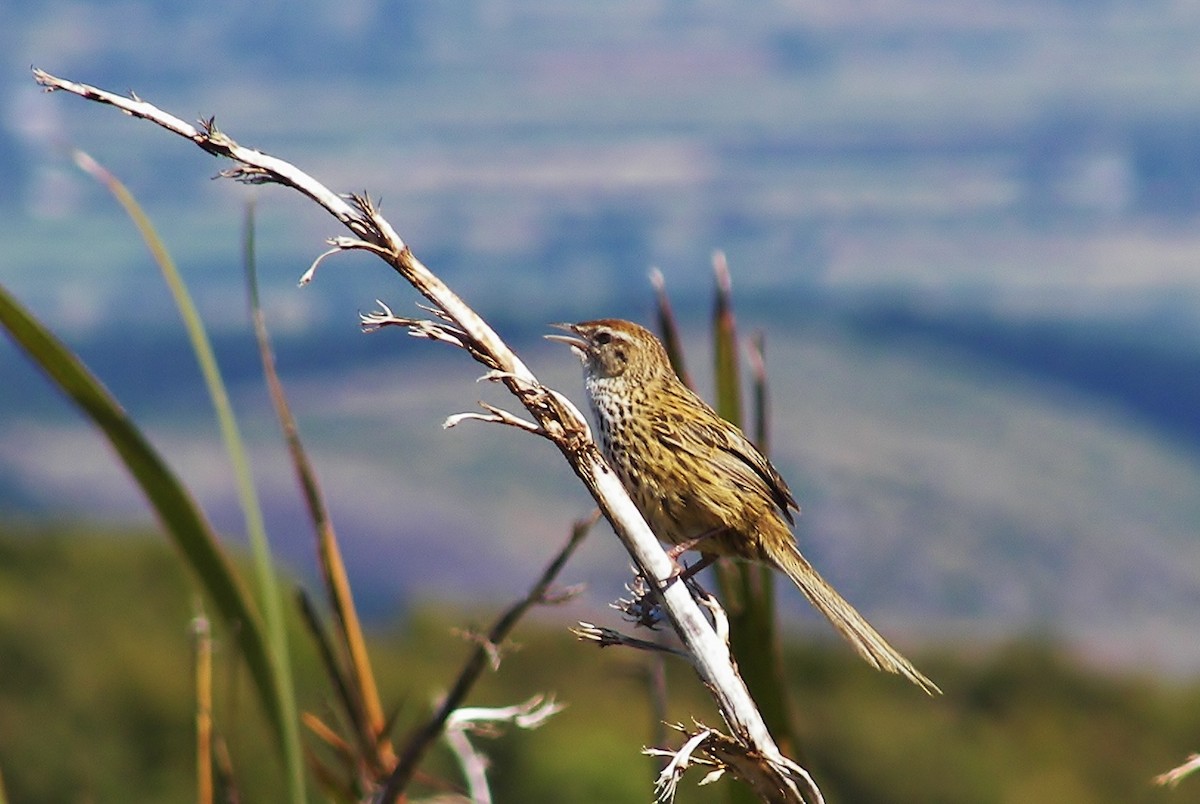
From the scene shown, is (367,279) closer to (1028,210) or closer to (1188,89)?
(1028,210)

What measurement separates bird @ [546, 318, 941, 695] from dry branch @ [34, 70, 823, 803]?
1.19 m

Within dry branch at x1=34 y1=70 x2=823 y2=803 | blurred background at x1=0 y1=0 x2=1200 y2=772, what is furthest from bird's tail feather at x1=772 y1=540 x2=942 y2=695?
blurred background at x1=0 y1=0 x2=1200 y2=772

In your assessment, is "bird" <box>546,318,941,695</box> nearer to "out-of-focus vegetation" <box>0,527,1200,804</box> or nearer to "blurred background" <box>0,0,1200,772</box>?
"blurred background" <box>0,0,1200,772</box>

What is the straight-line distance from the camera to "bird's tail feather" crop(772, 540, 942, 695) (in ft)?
7.35

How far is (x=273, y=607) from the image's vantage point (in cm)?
212

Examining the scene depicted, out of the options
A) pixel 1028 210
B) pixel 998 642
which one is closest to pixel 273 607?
pixel 998 642

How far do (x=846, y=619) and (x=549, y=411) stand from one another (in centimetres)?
97

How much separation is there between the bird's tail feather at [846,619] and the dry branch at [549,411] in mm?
388

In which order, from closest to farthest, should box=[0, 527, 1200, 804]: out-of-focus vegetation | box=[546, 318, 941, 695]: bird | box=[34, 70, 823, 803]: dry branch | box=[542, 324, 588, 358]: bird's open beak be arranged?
box=[34, 70, 823, 803]: dry branch
box=[546, 318, 941, 695]: bird
box=[542, 324, 588, 358]: bird's open beak
box=[0, 527, 1200, 804]: out-of-focus vegetation

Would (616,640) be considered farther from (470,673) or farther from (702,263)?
(702,263)

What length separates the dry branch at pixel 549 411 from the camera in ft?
5.70

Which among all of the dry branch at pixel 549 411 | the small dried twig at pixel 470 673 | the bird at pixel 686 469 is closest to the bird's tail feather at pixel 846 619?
the bird at pixel 686 469

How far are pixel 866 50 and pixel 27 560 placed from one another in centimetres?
11608

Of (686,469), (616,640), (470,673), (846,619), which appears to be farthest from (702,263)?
(616,640)
